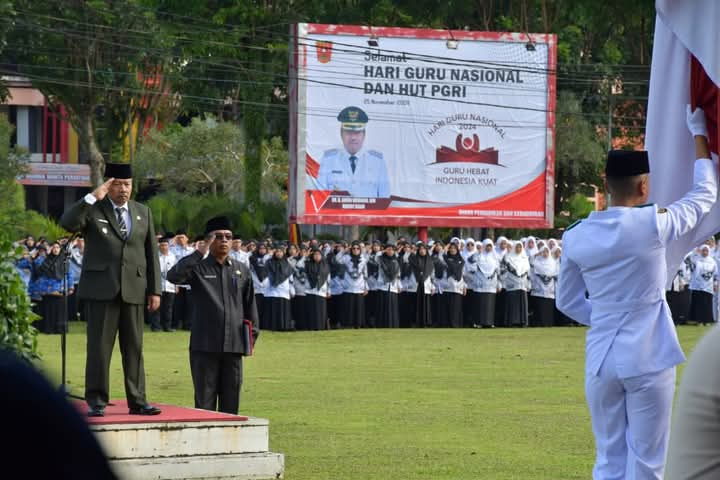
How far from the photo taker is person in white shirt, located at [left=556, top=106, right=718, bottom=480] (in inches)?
250

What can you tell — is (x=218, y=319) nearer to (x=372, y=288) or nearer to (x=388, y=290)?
(x=388, y=290)

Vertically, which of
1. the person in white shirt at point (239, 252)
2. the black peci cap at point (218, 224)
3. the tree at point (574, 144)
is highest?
the tree at point (574, 144)

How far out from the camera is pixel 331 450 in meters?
11.0

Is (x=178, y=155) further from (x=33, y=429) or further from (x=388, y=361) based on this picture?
(x=33, y=429)

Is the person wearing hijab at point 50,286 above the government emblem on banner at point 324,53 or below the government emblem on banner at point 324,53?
below

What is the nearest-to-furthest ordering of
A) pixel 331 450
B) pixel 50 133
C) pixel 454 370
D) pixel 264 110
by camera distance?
pixel 331 450 < pixel 454 370 < pixel 264 110 < pixel 50 133

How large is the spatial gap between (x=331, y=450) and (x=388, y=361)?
9.55m

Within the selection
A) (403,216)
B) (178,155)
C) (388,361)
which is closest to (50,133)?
(178,155)

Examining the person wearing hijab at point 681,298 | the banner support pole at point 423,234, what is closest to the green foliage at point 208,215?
the banner support pole at point 423,234

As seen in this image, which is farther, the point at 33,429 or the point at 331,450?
the point at 331,450

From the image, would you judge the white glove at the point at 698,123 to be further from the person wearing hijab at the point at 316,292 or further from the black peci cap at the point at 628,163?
the person wearing hijab at the point at 316,292

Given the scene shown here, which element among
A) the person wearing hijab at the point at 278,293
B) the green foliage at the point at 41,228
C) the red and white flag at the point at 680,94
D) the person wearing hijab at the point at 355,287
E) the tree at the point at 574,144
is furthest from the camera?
the tree at the point at 574,144

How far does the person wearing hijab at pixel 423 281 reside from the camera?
3117 cm

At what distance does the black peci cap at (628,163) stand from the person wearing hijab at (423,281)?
974 inches
